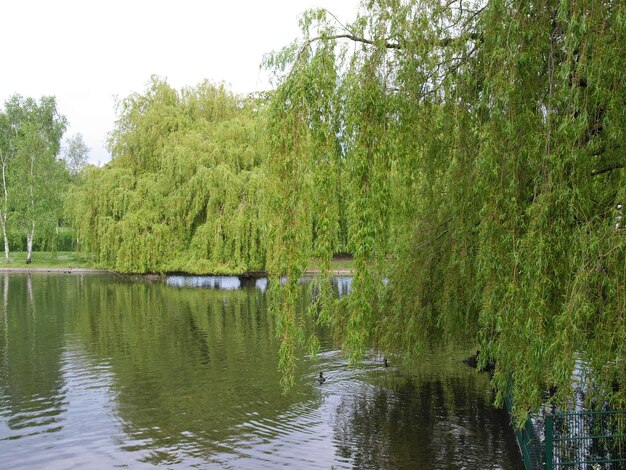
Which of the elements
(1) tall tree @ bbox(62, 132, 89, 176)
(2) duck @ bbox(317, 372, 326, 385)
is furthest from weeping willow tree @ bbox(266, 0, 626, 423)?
(1) tall tree @ bbox(62, 132, 89, 176)

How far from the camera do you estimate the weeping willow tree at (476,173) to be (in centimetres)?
553

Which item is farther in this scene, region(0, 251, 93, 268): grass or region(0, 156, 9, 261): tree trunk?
region(0, 251, 93, 268): grass

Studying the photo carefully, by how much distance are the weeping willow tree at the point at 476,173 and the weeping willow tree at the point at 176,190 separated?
22047 millimetres

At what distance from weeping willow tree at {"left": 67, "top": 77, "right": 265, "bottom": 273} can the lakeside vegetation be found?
21166 mm

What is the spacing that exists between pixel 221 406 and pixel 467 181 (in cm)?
703

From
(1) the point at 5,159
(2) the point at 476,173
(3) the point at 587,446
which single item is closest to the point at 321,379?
(3) the point at 587,446

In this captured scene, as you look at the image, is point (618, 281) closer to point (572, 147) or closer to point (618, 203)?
point (618, 203)

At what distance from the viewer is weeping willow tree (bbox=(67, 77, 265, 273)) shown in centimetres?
3148

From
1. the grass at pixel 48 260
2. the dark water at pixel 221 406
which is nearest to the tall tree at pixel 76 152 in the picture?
the grass at pixel 48 260

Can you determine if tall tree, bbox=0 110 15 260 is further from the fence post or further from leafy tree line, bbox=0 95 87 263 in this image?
the fence post

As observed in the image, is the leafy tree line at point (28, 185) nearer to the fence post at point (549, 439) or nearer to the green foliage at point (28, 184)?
the green foliage at point (28, 184)

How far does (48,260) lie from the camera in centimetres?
4728

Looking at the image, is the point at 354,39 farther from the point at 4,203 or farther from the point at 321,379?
the point at 4,203

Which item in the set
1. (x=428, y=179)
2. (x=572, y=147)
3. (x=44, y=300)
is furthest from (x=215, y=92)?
(x=572, y=147)
